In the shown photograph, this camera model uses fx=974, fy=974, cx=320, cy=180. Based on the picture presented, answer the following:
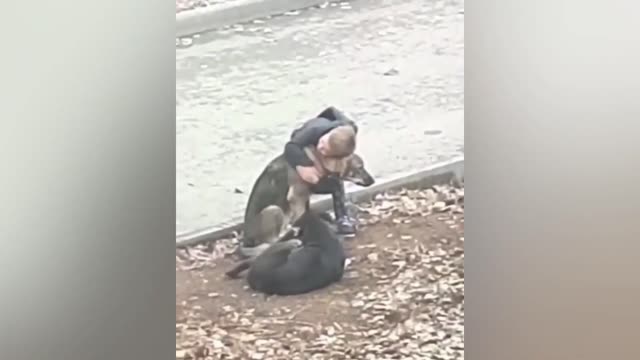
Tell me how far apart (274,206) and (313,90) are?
118mm

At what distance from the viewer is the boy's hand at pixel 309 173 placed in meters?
0.94

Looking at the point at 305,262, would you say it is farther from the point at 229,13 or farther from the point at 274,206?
the point at 229,13

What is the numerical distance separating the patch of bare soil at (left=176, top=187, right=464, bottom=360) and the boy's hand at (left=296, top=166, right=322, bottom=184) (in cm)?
6

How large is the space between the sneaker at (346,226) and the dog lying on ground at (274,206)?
0.04 meters

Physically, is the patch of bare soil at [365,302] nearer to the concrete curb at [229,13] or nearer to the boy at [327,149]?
the boy at [327,149]

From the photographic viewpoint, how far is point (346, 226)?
954 millimetres

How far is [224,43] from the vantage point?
917 millimetres

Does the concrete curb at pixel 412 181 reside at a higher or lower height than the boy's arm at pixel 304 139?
lower

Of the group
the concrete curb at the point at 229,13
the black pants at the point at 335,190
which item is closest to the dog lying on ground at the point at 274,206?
the black pants at the point at 335,190

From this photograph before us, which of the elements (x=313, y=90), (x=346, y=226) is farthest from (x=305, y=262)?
(x=313, y=90)
